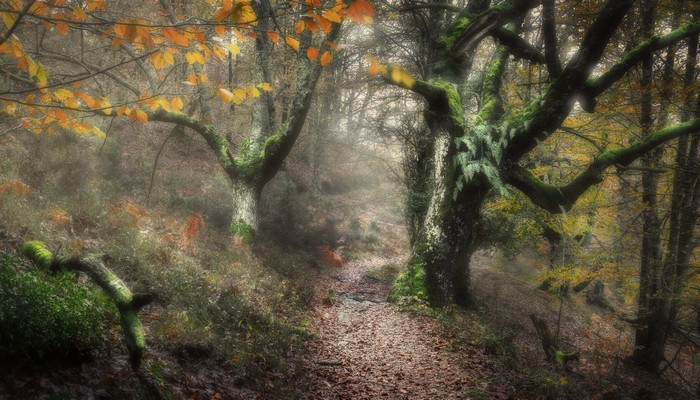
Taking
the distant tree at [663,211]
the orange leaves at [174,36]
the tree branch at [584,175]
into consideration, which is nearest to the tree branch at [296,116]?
the tree branch at [584,175]

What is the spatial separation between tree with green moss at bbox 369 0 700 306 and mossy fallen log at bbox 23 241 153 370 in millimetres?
5768

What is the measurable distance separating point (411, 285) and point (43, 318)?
22.8 feet

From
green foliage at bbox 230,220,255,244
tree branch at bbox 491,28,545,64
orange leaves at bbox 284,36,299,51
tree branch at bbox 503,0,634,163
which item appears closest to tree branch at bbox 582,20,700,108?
tree branch at bbox 503,0,634,163

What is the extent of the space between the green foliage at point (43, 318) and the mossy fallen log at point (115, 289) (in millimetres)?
226

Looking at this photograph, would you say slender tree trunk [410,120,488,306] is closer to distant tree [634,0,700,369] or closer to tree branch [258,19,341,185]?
distant tree [634,0,700,369]

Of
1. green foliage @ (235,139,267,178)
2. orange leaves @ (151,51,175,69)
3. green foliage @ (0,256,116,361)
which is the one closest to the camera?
green foliage @ (0,256,116,361)

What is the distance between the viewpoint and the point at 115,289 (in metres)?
3.95

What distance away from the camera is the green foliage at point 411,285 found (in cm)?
865

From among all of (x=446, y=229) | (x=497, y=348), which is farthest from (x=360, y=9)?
(x=446, y=229)

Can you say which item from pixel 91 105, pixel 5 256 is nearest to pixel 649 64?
pixel 91 105

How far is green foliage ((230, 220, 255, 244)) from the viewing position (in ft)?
33.6

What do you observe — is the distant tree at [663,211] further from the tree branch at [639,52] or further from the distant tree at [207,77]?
the distant tree at [207,77]

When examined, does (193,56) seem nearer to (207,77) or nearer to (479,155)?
(207,77)

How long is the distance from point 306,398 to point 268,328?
71.2 inches
